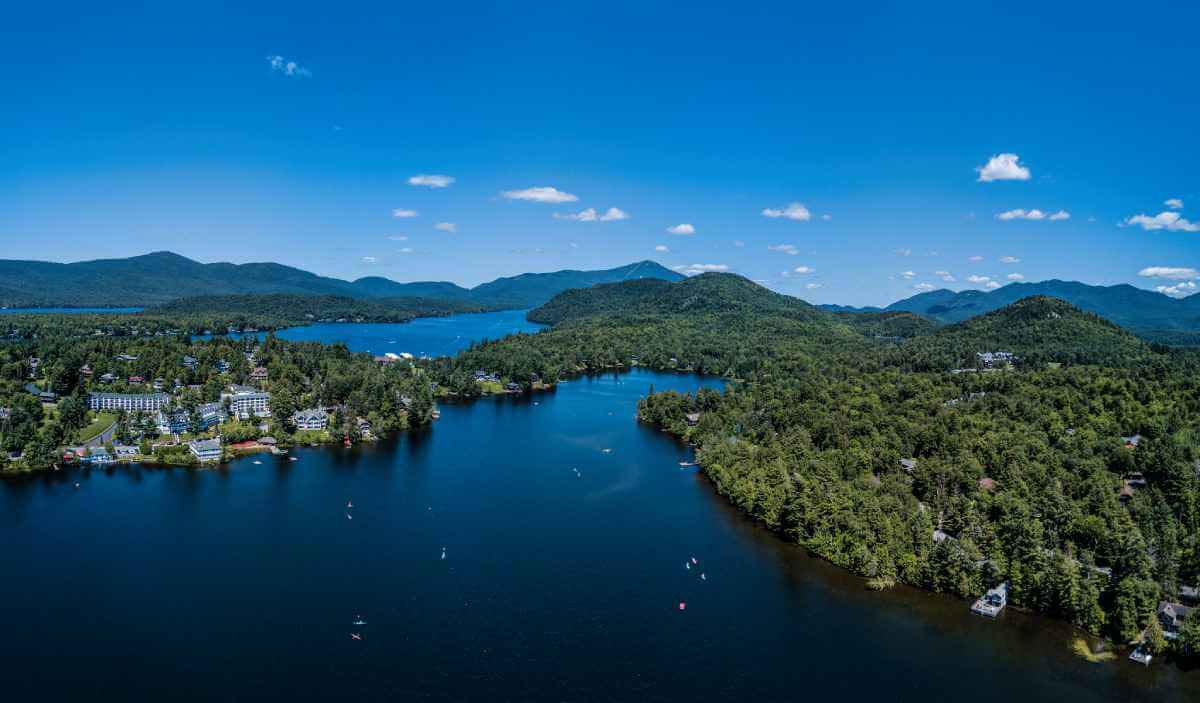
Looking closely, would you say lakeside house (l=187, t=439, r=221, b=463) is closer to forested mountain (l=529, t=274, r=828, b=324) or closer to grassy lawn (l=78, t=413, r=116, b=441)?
grassy lawn (l=78, t=413, r=116, b=441)

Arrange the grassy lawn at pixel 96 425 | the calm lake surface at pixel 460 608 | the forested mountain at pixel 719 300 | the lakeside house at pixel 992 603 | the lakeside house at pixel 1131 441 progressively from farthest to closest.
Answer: the forested mountain at pixel 719 300 < the grassy lawn at pixel 96 425 < the lakeside house at pixel 1131 441 < the lakeside house at pixel 992 603 < the calm lake surface at pixel 460 608

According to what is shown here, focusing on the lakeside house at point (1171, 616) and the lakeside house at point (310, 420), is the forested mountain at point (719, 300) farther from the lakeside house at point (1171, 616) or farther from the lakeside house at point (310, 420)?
the lakeside house at point (1171, 616)

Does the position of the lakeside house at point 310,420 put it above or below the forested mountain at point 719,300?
below

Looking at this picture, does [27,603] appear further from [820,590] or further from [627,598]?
[820,590]

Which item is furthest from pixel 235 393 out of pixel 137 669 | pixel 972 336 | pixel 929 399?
pixel 972 336

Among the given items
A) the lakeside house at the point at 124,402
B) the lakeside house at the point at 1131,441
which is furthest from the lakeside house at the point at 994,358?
the lakeside house at the point at 124,402

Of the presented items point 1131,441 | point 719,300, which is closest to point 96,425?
point 1131,441
